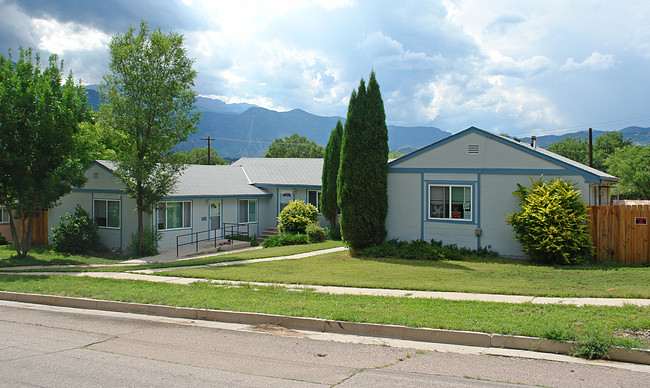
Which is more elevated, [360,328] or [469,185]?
[469,185]

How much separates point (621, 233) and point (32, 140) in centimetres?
2230

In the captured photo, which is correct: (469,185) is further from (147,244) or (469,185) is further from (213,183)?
(213,183)

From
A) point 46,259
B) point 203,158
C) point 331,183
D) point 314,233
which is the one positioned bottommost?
point 46,259

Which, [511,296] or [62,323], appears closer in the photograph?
[62,323]

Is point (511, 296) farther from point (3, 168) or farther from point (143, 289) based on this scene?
point (3, 168)

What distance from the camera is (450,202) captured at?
1884 cm

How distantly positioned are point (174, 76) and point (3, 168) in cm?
797

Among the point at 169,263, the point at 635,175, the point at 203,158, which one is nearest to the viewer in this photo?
the point at 169,263

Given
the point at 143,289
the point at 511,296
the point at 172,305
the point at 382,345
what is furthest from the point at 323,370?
the point at 143,289

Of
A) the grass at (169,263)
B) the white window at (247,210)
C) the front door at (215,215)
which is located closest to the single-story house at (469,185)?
the grass at (169,263)

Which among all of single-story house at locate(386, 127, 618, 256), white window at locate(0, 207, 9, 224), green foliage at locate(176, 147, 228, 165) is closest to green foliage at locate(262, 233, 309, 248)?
single-story house at locate(386, 127, 618, 256)

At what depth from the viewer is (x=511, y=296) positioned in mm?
10695

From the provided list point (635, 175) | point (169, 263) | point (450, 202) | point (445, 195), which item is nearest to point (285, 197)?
point (169, 263)

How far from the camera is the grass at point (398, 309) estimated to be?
7555 millimetres
